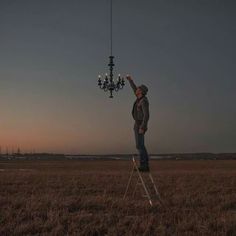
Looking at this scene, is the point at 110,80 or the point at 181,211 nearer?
the point at 181,211

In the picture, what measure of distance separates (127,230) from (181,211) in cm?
245

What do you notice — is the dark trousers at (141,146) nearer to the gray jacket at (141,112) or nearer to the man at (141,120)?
the man at (141,120)

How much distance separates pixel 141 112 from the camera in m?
10.8

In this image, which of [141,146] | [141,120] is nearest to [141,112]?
[141,120]

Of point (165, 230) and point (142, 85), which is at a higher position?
point (142, 85)

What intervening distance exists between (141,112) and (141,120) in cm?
18

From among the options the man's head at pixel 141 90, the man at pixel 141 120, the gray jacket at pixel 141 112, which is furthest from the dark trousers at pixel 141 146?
the man's head at pixel 141 90

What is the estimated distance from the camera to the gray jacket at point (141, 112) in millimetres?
10598

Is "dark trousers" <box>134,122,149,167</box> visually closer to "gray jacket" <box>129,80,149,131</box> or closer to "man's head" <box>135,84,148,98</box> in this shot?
"gray jacket" <box>129,80,149,131</box>

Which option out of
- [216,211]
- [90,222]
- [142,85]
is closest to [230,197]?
[216,211]

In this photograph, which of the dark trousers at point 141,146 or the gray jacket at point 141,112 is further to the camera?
the dark trousers at point 141,146

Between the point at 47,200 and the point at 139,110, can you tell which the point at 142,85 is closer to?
the point at 139,110

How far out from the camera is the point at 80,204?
1164 centimetres

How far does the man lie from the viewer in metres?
10.6
